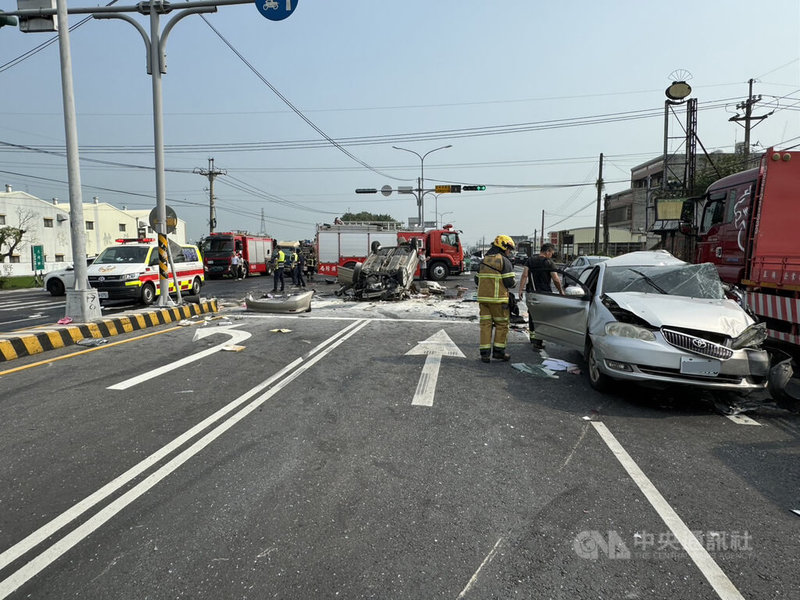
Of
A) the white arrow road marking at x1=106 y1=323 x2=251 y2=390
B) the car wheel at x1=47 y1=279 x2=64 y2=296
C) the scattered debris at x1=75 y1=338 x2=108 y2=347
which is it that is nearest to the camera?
the white arrow road marking at x1=106 y1=323 x2=251 y2=390

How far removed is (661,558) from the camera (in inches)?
102

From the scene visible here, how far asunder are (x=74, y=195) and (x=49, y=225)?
51296mm

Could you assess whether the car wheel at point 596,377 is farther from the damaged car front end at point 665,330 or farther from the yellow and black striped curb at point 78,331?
the yellow and black striped curb at point 78,331

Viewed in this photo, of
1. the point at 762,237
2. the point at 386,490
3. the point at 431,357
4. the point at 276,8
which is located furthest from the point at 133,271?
the point at 762,237

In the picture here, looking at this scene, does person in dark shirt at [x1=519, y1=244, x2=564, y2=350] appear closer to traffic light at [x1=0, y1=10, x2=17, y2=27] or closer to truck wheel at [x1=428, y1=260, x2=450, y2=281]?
traffic light at [x1=0, y1=10, x2=17, y2=27]

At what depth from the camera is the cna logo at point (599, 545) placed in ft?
8.60

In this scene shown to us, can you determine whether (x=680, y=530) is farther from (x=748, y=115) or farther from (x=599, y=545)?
(x=748, y=115)

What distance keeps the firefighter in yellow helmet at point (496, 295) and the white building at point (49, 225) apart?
129ft

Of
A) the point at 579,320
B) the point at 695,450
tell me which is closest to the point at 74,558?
the point at 695,450

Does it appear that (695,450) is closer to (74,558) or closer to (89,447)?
(74,558)

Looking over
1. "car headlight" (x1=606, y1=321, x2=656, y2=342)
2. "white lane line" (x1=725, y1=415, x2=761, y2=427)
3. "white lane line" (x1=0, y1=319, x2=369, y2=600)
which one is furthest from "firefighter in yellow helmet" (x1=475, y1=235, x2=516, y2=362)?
"white lane line" (x1=0, y1=319, x2=369, y2=600)

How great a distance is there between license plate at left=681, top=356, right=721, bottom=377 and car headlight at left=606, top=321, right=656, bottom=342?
360 millimetres

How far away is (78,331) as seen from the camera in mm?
8609

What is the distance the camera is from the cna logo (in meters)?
2.62
